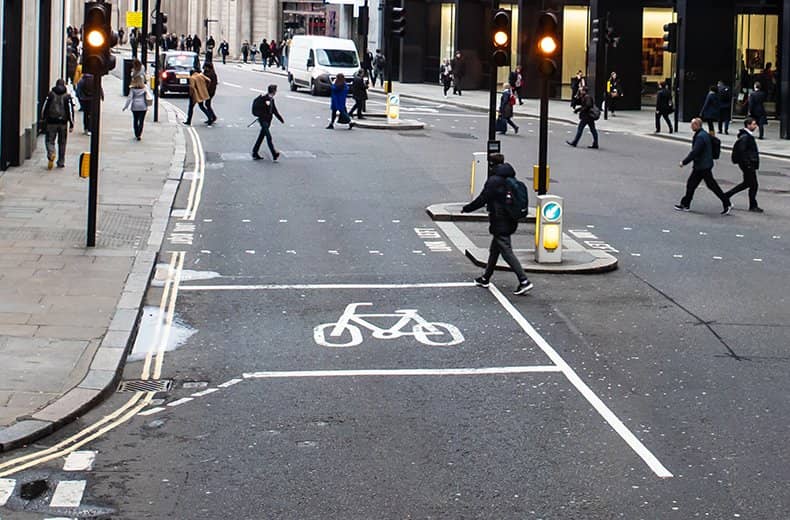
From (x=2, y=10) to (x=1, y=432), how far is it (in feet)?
54.8

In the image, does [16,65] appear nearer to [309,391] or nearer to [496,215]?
[496,215]

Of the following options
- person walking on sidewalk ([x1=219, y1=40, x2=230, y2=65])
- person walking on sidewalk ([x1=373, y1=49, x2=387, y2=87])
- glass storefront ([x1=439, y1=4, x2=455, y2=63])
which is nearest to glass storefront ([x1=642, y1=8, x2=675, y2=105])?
glass storefront ([x1=439, y1=4, x2=455, y2=63])

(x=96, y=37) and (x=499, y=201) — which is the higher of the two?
(x=96, y=37)

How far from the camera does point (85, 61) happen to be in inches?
725

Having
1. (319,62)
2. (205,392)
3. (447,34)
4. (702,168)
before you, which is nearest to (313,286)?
(205,392)

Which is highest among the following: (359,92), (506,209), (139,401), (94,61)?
(359,92)

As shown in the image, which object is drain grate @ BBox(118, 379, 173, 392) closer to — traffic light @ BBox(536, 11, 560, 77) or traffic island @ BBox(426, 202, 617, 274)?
traffic island @ BBox(426, 202, 617, 274)

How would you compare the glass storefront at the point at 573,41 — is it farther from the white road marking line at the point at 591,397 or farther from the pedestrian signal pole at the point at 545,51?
the white road marking line at the point at 591,397

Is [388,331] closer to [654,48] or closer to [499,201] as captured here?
[499,201]

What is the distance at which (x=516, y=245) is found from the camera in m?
19.8

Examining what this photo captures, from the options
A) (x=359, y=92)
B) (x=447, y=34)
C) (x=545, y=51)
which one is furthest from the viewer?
(x=447, y=34)

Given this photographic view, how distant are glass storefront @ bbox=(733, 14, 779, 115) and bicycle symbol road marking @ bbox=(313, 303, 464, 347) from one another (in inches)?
1471

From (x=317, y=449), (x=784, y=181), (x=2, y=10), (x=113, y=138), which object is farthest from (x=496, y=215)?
(x=113, y=138)

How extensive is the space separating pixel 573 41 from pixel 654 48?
4870 millimetres
